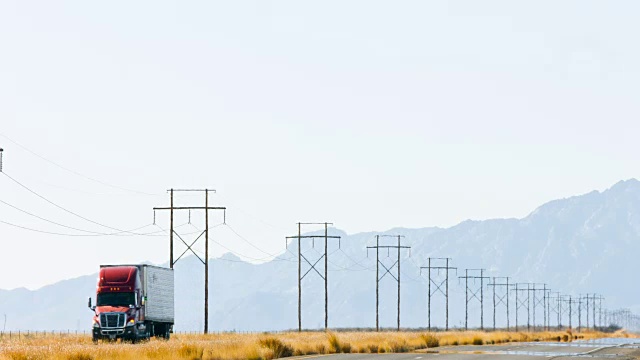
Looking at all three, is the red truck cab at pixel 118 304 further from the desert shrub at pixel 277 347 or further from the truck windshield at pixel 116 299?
the desert shrub at pixel 277 347

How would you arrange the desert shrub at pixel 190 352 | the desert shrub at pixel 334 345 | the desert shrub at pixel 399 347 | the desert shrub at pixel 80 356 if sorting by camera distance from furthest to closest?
1. the desert shrub at pixel 399 347
2. the desert shrub at pixel 334 345
3. the desert shrub at pixel 190 352
4. the desert shrub at pixel 80 356

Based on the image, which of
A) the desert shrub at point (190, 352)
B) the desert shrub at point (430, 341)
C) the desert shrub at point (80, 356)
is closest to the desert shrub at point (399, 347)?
the desert shrub at point (430, 341)

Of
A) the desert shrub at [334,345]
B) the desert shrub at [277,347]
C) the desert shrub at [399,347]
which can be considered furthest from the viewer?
the desert shrub at [399,347]

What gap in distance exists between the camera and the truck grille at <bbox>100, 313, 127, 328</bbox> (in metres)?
68.6

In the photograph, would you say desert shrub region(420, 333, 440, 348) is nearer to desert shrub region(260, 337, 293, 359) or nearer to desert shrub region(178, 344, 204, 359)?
Result: desert shrub region(260, 337, 293, 359)

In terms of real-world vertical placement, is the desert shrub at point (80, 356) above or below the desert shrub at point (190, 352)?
above

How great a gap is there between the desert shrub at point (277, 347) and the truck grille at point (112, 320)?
17.8 metres

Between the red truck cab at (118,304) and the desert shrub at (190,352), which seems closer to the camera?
the desert shrub at (190,352)

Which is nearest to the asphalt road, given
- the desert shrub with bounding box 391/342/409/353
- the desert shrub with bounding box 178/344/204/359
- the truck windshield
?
the desert shrub with bounding box 391/342/409/353

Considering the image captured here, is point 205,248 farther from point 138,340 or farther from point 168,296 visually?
point 138,340

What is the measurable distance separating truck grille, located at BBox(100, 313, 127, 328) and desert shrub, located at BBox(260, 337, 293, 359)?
17824mm

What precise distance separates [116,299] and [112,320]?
1.16 meters

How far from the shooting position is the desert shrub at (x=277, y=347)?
Answer: 50.1 metres

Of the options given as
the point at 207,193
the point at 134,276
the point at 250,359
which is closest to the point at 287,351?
the point at 250,359
